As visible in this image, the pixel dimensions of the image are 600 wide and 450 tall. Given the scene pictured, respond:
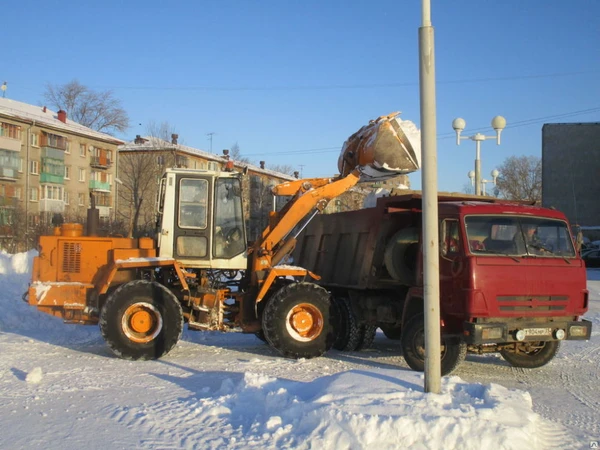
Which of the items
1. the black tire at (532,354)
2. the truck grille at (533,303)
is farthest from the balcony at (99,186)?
the truck grille at (533,303)

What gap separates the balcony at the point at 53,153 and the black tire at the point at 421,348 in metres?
47.7

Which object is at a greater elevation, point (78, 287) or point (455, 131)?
point (455, 131)

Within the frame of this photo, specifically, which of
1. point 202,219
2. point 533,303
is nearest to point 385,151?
point 202,219

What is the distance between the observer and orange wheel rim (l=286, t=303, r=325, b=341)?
35.3ft

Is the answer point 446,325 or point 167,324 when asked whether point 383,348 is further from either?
point 167,324

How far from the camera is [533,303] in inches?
348

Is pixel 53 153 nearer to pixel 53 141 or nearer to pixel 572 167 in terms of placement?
pixel 53 141

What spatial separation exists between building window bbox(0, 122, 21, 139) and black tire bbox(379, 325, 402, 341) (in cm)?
4315

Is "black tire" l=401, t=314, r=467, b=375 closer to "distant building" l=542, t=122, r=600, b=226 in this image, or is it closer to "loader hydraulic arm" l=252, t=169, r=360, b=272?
"loader hydraulic arm" l=252, t=169, r=360, b=272

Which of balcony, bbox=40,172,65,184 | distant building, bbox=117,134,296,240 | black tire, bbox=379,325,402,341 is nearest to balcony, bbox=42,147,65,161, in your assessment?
balcony, bbox=40,172,65,184

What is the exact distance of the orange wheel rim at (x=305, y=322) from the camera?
35.3 ft

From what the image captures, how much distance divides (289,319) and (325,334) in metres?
0.64

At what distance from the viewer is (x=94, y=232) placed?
11688mm

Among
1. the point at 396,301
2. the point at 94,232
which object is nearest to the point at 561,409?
the point at 396,301
